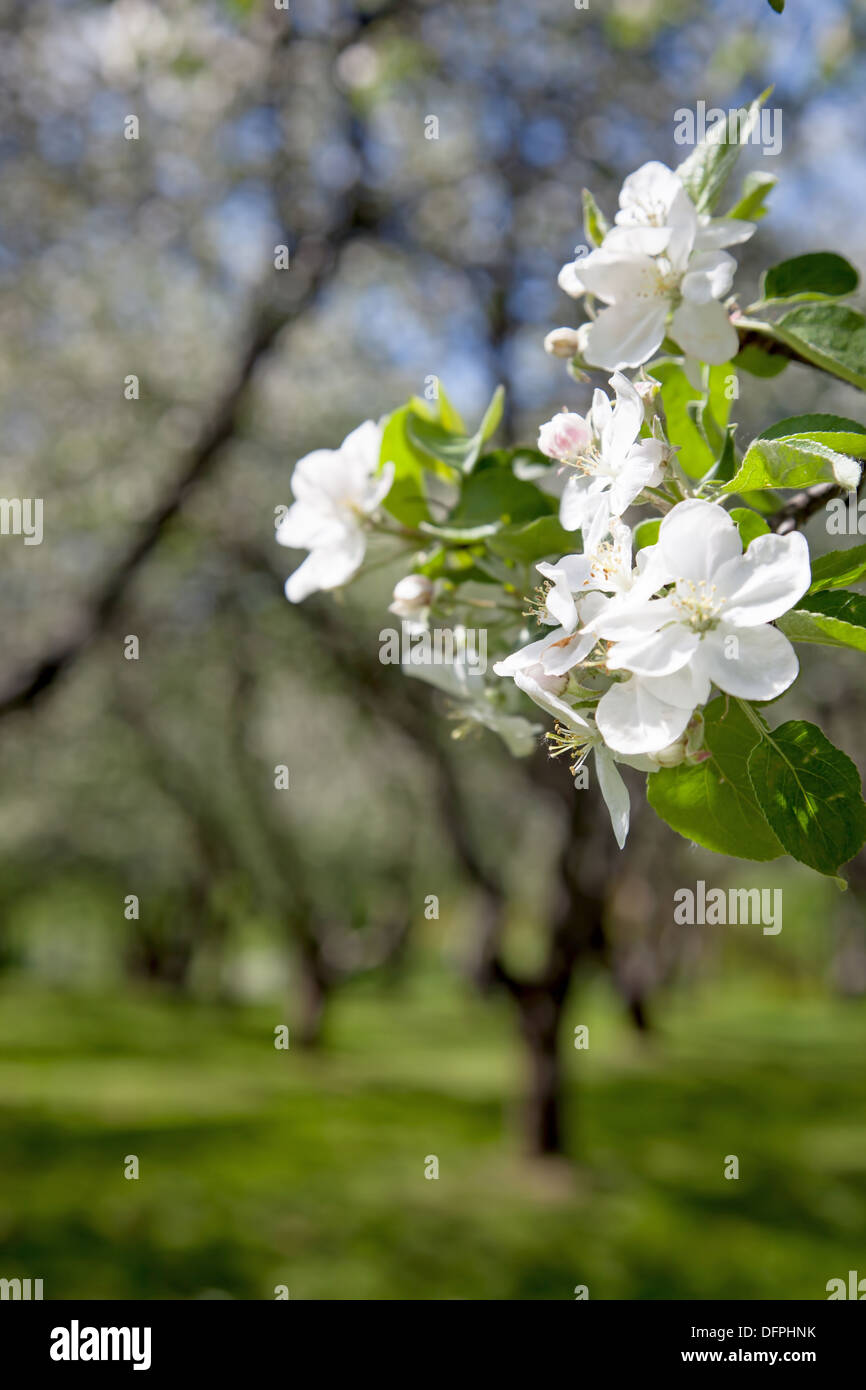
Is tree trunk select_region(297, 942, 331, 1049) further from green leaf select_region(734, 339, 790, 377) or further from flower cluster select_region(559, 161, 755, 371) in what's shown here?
flower cluster select_region(559, 161, 755, 371)

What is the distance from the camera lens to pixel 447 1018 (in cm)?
2442

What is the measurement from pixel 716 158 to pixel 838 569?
0.48m

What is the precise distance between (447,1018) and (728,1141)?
13573mm

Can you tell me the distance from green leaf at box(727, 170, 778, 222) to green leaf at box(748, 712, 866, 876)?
0.61 metres

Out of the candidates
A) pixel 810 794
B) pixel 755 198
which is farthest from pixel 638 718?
pixel 755 198

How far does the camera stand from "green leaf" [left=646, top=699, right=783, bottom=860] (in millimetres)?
879

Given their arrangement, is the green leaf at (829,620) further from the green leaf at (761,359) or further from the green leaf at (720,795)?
the green leaf at (761,359)

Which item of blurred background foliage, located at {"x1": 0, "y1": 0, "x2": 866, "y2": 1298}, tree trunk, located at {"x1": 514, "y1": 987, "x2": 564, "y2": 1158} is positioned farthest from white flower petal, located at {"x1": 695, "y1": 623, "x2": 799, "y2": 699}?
tree trunk, located at {"x1": 514, "y1": 987, "x2": 564, "y2": 1158}

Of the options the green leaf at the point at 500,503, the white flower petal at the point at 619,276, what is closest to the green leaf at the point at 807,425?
the white flower petal at the point at 619,276

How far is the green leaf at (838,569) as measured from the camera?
2.73 ft

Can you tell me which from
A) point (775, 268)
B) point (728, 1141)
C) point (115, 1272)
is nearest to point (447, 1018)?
point (728, 1141)

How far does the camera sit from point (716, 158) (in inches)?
42.8

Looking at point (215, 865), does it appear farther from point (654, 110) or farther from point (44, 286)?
point (654, 110)

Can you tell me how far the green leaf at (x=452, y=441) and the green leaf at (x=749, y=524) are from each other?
0.39 m
